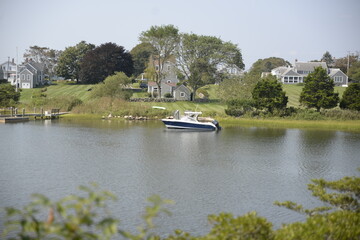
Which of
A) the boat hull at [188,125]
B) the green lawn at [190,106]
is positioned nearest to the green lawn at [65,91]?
the green lawn at [190,106]

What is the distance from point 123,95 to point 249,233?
2658 inches

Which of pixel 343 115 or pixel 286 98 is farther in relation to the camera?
pixel 286 98

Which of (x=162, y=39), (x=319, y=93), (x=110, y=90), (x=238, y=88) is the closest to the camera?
(x=319, y=93)

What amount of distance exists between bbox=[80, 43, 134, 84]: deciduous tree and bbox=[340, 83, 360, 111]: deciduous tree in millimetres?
57291

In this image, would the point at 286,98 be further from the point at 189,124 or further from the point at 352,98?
the point at 189,124

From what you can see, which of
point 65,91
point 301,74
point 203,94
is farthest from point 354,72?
point 65,91

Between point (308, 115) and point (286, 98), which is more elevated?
point (286, 98)

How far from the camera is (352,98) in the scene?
6512 cm

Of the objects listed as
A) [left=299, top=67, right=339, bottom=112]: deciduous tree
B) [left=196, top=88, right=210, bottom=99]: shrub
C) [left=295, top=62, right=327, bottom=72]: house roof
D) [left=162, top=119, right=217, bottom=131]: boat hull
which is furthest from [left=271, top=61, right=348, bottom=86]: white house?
[left=162, top=119, right=217, bottom=131]: boat hull

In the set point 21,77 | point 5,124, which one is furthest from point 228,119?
point 21,77

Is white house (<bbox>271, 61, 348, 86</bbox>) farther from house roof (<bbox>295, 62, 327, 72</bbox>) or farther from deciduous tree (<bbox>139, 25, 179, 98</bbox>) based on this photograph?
deciduous tree (<bbox>139, 25, 179, 98</bbox>)

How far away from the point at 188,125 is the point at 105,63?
180 feet

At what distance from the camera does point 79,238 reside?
6.75 metres

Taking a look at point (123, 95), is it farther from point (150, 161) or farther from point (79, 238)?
point (79, 238)
